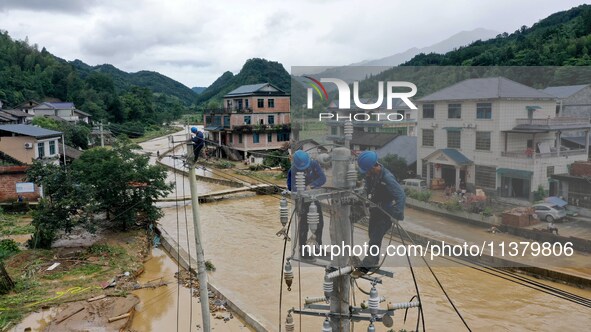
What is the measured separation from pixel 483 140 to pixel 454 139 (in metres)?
0.41

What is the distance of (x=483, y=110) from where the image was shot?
271 inches

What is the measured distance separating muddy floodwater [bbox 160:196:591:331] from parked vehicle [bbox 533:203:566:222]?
7.61ft

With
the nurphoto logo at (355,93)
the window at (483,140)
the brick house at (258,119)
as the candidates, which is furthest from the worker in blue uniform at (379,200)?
the brick house at (258,119)

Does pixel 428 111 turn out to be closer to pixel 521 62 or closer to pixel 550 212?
pixel 550 212

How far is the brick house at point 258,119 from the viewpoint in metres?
31.9

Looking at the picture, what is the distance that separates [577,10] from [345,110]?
48.5 metres

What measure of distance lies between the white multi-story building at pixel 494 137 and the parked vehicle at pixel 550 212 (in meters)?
0.38

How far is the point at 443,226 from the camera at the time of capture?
7.40 meters

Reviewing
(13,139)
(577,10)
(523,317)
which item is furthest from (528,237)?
(577,10)

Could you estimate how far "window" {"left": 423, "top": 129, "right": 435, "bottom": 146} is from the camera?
5.54 metres

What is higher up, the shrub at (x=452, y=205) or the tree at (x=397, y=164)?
the tree at (x=397, y=164)

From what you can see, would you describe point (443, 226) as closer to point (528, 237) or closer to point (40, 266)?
point (528, 237)

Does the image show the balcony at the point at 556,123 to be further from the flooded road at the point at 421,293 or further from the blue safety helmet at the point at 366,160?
the blue safety helmet at the point at 366,160

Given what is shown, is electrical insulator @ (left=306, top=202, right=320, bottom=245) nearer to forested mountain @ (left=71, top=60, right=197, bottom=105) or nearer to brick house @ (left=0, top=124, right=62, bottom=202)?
brick house @ (left=0, top=124, right=62, bottom=202)
